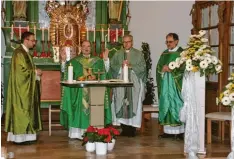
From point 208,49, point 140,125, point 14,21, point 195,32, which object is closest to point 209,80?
point 195,32

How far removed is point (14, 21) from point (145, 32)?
136 inches

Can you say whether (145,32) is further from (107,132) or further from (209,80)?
(107,132)

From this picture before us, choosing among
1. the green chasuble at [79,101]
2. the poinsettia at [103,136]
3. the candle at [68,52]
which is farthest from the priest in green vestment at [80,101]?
the candle at [68,52]

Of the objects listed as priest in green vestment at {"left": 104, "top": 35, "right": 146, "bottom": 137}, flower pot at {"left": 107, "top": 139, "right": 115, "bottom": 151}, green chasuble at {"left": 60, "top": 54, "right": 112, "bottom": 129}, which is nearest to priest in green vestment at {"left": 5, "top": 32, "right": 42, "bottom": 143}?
green chasuble at {"left": 60, "top": 54, "right": 112, "bottom": 129}

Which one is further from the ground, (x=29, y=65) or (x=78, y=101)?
(x=29, y=65)

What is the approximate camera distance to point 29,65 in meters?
7.83

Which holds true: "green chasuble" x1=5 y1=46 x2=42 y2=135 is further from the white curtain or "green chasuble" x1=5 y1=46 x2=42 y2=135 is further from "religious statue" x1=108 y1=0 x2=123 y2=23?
"religious statue" x1=108 y1=0 x2=123 y2=23

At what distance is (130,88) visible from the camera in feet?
28.9

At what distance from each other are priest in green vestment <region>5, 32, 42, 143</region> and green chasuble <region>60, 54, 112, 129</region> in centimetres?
70

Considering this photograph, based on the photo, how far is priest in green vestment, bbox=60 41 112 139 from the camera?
807cm

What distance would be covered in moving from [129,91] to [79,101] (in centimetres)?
114

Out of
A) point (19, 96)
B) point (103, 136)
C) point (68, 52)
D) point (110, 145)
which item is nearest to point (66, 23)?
point (68, 52)

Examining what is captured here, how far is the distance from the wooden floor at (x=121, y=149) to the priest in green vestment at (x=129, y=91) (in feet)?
1.13

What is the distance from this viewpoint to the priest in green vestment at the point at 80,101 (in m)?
8.07
